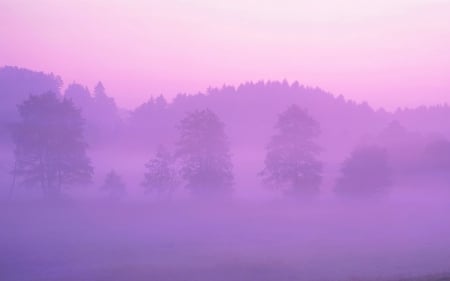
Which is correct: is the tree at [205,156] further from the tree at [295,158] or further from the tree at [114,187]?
the tree at [114,187]

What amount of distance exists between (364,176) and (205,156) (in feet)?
51.5

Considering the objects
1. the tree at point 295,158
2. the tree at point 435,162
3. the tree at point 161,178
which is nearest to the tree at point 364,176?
the tree at point 295,158

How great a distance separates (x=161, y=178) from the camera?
65.8 meters

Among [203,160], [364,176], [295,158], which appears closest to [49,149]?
[203,160]

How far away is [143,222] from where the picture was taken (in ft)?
170

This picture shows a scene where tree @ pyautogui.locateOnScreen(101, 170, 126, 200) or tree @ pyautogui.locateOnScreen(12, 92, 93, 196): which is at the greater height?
tree @ pyautogui.locateOnScreen(12, 92, 93, 196)

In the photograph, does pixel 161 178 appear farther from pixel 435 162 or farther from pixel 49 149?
pixel 435 162

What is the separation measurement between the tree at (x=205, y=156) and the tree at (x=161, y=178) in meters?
1.73

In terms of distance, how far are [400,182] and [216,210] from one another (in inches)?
1086

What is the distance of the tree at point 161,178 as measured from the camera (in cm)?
6581

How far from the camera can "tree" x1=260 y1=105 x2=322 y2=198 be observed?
62688 millimetres

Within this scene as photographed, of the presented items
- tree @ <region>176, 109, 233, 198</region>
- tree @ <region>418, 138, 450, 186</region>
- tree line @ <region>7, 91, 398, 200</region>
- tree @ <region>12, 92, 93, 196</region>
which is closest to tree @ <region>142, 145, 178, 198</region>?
tree line @ <region>7, 91, 398, 200</region>

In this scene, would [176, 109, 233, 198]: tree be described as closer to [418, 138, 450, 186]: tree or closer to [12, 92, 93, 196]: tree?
[12, 92, 93, 196]: tree

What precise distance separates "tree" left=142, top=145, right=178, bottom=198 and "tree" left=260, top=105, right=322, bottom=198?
9459 mm
